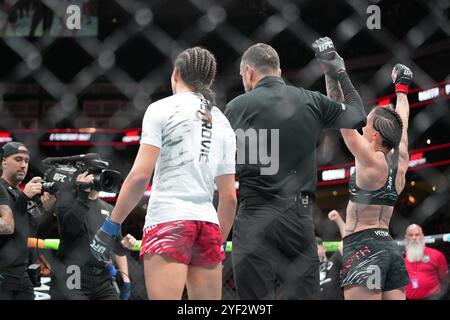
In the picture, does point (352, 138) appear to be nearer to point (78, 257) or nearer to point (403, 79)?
point (403, 79)

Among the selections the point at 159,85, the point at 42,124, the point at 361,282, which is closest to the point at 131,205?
the point at 361,282

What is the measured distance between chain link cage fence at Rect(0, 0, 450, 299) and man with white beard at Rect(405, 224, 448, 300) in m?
3.98

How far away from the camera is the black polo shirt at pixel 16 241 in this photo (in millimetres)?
2891

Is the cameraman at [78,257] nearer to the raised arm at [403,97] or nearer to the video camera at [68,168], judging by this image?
the video camera at [68,168]

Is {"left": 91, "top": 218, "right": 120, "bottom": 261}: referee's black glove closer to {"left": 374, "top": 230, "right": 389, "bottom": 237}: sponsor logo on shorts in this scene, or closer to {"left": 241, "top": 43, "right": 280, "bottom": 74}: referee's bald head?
{"left": 241, "top": 43, "right": 280, "bottom": 74}: referee's bald head

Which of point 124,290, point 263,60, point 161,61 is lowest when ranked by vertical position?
point 124,290

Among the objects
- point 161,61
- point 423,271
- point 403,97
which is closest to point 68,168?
point 403,97

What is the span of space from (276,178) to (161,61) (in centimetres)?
802

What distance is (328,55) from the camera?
2.24 meters

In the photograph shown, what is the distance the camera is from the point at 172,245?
70.6 inches

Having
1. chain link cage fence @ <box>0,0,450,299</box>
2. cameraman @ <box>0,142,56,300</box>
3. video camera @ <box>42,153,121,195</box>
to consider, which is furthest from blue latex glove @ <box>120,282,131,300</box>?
chain link cage fence @ <box>0,0,450,299</box>

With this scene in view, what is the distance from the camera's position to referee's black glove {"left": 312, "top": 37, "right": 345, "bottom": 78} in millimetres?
2230

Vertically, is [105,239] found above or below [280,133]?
below

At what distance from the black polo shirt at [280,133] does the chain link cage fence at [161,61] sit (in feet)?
20.2
